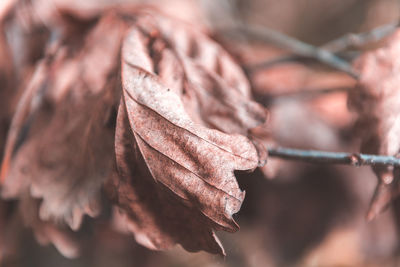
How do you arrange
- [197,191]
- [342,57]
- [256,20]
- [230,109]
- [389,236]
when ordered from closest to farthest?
1. [197,191]
2. [230,109]
3. [389,236]
4. [342,57]
5. [256,20]

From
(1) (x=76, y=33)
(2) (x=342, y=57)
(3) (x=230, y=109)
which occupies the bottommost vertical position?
(3) (x=230, y=109)

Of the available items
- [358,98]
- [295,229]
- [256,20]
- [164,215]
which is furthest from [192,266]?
[256,20]

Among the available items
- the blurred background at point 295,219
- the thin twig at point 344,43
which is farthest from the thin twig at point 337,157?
the thin twig at point 344,43

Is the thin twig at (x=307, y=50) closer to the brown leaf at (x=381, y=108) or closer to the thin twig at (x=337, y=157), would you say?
the brown leaf at (x=381, y=108)

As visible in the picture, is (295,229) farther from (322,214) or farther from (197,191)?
(197,191)

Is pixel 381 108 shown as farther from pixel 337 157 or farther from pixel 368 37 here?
pixel 368 37

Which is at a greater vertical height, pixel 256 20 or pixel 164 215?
pixel 256 20
